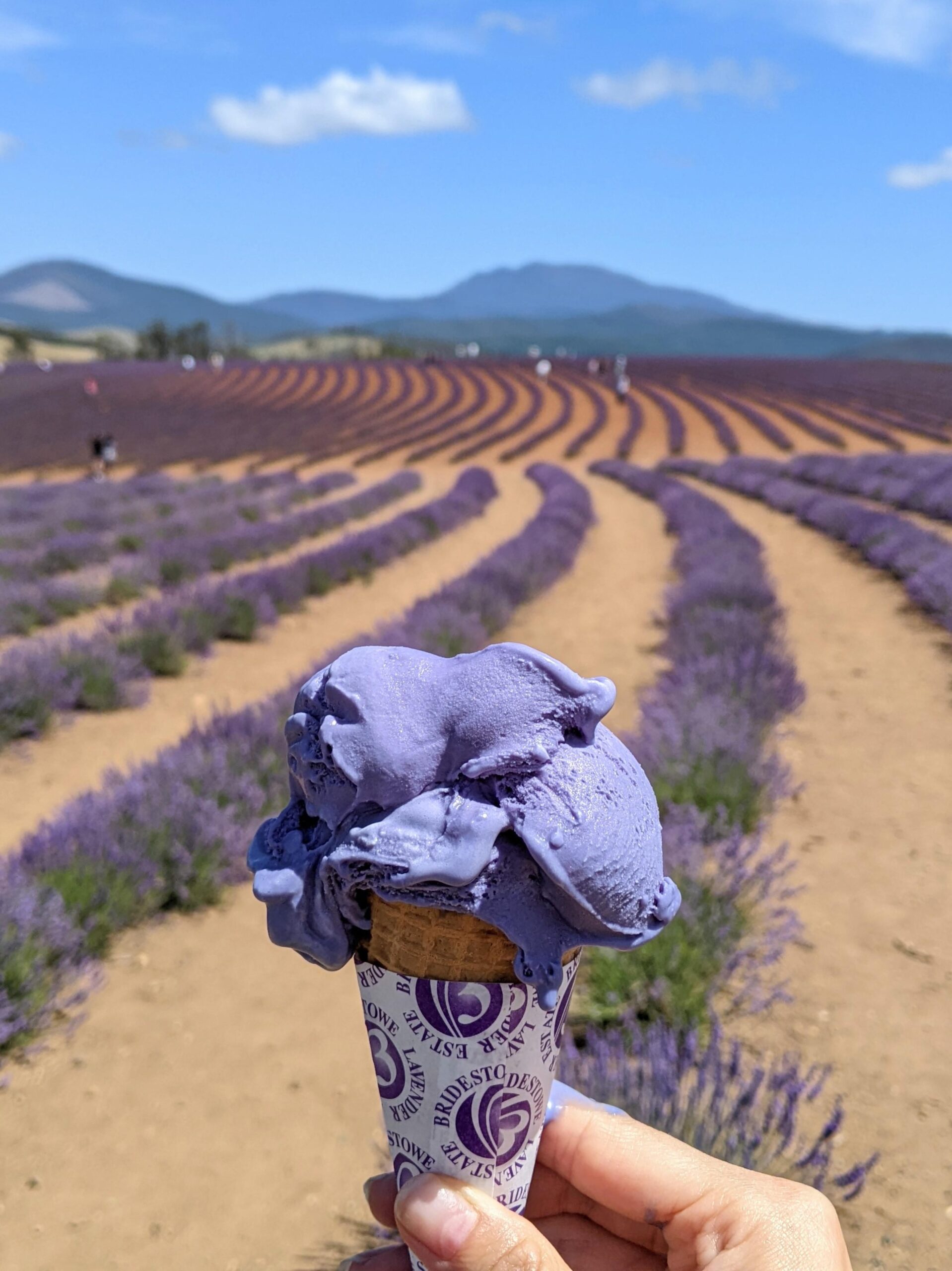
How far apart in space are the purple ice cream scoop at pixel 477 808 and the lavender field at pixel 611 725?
1.44 m

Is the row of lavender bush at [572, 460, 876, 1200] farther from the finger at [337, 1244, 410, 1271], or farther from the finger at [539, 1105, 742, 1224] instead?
the finger at [337, 1244, 410, 1271]

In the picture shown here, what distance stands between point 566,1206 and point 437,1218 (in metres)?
0.53

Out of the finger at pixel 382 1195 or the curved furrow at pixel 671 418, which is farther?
the curved furrow at pixel 671 418

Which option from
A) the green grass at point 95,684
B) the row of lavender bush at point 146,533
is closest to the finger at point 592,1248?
the green grass at point 95,684

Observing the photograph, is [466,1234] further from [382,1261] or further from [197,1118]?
[197,1118]

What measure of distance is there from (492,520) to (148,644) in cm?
796

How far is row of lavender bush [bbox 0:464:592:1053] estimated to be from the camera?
3021 mm

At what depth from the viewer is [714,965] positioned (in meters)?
3.00

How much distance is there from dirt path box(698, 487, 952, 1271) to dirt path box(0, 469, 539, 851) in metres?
3.61

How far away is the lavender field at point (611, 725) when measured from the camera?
248 centimetres

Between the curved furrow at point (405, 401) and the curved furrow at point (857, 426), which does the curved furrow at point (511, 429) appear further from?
the curved furrow at point (857, 426)

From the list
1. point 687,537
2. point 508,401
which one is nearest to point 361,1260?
point 687,537

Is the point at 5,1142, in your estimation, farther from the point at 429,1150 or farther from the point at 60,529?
the point at 60,529

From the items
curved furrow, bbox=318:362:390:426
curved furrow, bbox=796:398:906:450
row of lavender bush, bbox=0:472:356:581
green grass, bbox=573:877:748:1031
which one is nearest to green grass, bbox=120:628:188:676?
row of lavender bush, bbox=0:472:356:581
